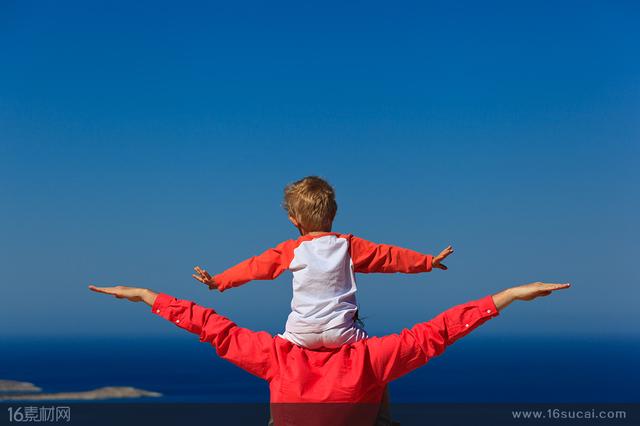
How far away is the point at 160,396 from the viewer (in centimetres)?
2095

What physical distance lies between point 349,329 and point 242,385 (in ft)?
74.5

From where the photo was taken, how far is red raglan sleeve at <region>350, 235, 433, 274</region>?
138 inches

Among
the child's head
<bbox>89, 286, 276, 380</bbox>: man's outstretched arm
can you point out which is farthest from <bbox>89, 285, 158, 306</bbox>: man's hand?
A: the child's head

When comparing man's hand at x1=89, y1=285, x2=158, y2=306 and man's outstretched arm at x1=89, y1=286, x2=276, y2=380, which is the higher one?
man's hand at x1=89, y1=285, x2=158, y2=306

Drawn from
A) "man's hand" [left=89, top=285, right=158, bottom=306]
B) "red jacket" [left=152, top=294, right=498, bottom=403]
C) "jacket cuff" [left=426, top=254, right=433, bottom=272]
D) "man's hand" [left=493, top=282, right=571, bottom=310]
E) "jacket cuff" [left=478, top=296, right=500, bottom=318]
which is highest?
"jacket cuff" [left=426, top=254, right=433, bottom=272]

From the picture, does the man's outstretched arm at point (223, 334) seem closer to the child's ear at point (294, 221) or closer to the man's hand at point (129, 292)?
the man's hand at point (129, 292)

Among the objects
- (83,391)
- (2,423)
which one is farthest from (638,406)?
(83,391)

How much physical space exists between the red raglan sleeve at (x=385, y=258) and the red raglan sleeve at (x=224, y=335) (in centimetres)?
55

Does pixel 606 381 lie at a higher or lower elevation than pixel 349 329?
lower

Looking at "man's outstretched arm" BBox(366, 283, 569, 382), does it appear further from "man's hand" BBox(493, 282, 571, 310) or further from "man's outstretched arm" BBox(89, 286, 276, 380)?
"man's outstretched arm" BBox(89, 286, 276, 380)

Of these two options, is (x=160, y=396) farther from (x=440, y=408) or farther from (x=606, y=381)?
(x=606, y=381)

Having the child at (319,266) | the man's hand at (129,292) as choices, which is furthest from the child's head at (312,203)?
the man's hand at (129,292)

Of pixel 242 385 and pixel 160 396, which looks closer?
pixel 160 396

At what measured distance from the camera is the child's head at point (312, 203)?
353cm
